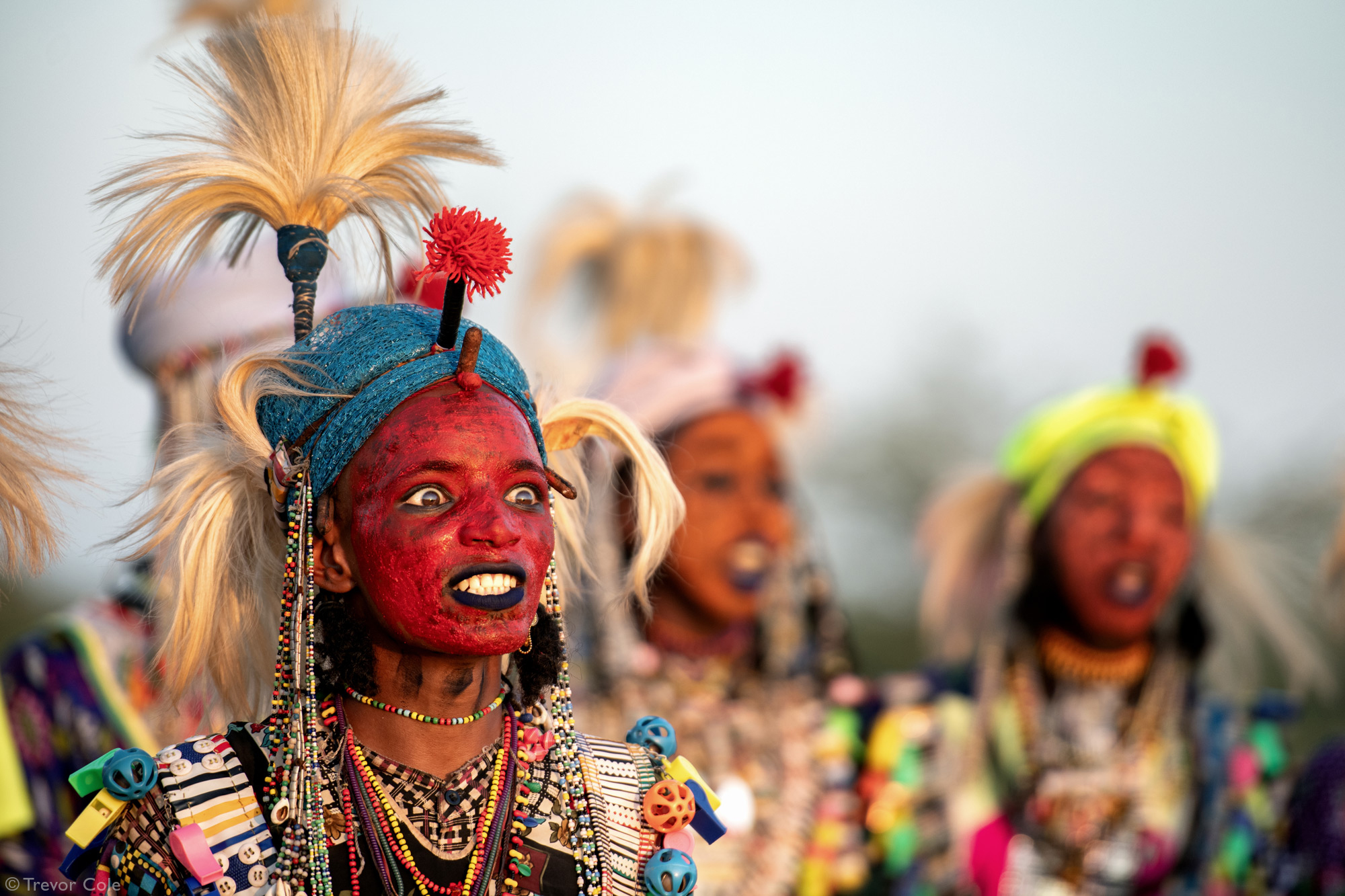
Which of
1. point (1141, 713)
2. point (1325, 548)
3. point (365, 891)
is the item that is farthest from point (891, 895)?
point (365, 891)

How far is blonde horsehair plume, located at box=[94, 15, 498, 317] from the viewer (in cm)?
271

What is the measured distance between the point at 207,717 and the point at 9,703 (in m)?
1.91

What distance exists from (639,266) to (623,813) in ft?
13.3

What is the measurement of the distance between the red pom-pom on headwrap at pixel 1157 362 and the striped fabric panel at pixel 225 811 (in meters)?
4.45

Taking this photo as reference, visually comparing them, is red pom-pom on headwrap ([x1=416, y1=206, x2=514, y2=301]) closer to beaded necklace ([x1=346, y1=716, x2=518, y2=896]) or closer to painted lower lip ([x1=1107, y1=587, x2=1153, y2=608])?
beaded necklace ([x1=346, y1=716, x2=518, y2=896])

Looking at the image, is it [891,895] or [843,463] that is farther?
[843,463]

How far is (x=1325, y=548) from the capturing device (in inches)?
244

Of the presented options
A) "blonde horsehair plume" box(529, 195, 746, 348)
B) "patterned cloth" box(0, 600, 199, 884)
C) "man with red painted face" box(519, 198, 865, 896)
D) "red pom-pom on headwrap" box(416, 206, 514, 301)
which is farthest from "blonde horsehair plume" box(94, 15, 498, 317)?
"blonde horsehair plume" box(529, 195, 746, 348)

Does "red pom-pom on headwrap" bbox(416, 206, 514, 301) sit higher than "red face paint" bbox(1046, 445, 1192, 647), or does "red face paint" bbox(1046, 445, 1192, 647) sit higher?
"red pom-pom on headwrap" bbox(416, 206, 514, 301)

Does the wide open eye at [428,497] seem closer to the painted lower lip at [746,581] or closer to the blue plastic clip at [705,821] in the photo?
the blue plastic clip at [705,821]

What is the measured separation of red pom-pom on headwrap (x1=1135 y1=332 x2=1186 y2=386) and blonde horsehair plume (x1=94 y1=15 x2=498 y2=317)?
12.5 ft

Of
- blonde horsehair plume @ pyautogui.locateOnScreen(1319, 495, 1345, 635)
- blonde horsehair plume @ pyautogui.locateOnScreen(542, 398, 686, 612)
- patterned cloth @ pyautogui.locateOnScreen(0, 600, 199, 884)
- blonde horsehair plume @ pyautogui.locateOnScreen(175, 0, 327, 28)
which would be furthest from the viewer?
blonde horsehair plume @ pyautogui.locateOnScreen(1319, 495, 1345, 635)

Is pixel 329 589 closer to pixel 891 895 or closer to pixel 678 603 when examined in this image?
pixel 678 603

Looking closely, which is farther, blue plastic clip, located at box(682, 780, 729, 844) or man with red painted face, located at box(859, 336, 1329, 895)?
man with red painted face, located at box(859, 336, 1329, 895)
